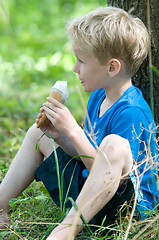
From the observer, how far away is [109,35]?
1869 millimetres

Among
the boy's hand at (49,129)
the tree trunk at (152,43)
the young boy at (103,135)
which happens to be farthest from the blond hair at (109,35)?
the boy's hand at (49,129)

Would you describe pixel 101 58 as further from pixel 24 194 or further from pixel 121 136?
pixel 24 194

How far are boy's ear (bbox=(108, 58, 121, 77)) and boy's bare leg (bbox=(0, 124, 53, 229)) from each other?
19.8 inches

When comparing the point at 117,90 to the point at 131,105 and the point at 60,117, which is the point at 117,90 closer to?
the point at 131,105

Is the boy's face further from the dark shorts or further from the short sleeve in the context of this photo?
the dark shorts

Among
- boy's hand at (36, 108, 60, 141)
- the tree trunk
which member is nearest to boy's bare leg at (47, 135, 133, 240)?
boy's hand at (36, 108, 60, 141)

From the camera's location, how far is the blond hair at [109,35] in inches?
73.9

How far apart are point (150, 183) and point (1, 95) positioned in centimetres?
261

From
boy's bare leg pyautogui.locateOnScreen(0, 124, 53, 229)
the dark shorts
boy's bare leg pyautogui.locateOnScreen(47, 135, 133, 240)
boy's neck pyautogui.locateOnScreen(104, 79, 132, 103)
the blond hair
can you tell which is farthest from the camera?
boy's bare leg pyautogui.locateOnScreen(0, 124, 53, 229)

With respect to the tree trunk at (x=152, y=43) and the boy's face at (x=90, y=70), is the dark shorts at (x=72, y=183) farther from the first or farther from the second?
the tree trunk at (x=152, y=43)

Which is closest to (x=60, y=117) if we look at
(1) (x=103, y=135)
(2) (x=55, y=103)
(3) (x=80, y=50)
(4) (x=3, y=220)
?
(2) (x=55, y=103)

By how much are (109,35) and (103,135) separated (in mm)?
485

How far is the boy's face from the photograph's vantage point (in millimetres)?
1935

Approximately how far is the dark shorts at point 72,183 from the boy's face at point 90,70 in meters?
0.40
